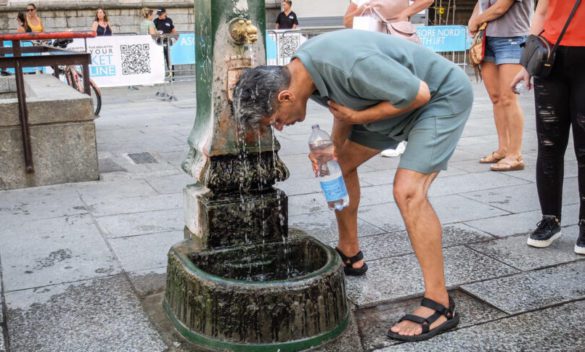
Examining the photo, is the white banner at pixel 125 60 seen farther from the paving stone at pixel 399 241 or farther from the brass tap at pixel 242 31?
the brass tap at pixel 242 31

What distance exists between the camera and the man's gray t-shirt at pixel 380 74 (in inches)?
115

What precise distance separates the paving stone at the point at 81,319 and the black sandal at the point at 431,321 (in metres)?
1.11

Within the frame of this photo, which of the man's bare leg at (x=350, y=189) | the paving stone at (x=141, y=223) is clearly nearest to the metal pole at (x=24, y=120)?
the paving stone at (x=141, y=223)

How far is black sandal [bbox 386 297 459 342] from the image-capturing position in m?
3.23

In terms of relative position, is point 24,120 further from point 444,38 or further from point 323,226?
point 444,38

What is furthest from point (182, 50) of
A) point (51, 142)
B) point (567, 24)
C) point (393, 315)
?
point (393, 315)

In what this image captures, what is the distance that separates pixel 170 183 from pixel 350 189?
270 centimetres

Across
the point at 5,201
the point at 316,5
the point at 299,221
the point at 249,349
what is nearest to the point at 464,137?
the point at 299,221

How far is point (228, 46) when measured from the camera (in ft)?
11.6

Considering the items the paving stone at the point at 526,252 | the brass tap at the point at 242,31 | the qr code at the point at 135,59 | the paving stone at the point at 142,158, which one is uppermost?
the brass tap at the point at 242,31

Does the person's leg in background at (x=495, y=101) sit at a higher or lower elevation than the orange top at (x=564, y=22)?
lower

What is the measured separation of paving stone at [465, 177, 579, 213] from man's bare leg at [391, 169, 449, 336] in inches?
86.3

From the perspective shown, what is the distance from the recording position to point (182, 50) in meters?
13.3

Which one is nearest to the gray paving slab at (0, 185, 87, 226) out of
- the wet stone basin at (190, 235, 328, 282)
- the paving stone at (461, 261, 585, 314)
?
the wet stone basin at (190, 235, 328, 282)
